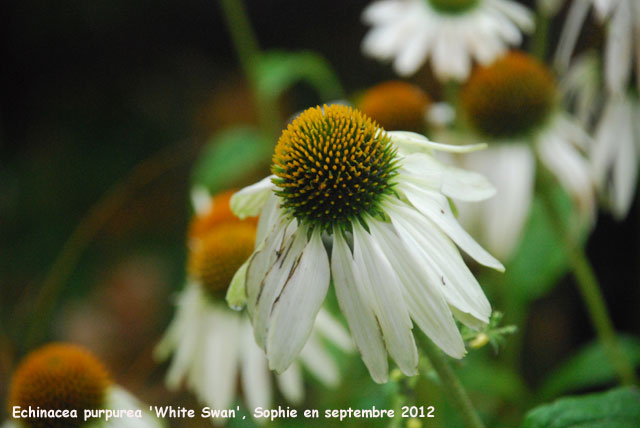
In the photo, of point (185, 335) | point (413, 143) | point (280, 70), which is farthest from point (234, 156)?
point (413, 143)

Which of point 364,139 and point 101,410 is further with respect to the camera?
point 101,410

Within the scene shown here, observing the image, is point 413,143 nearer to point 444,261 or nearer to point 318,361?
point 444,261

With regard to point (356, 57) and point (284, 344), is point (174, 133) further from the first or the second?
point (284, 344)

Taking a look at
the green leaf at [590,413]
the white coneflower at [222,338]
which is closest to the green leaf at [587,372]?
the white coneflower at [222,338]

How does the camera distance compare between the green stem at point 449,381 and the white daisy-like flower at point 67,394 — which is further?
the white daisy-like flower at point 67,394

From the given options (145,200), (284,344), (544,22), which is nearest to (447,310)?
(284,344)

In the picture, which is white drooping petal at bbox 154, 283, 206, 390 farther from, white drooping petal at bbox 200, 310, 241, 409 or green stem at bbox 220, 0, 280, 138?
green stem at bbox 220, 0, 280, 138

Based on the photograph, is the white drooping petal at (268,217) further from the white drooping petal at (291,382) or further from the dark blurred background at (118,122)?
the dark blurred background at (118,122)
